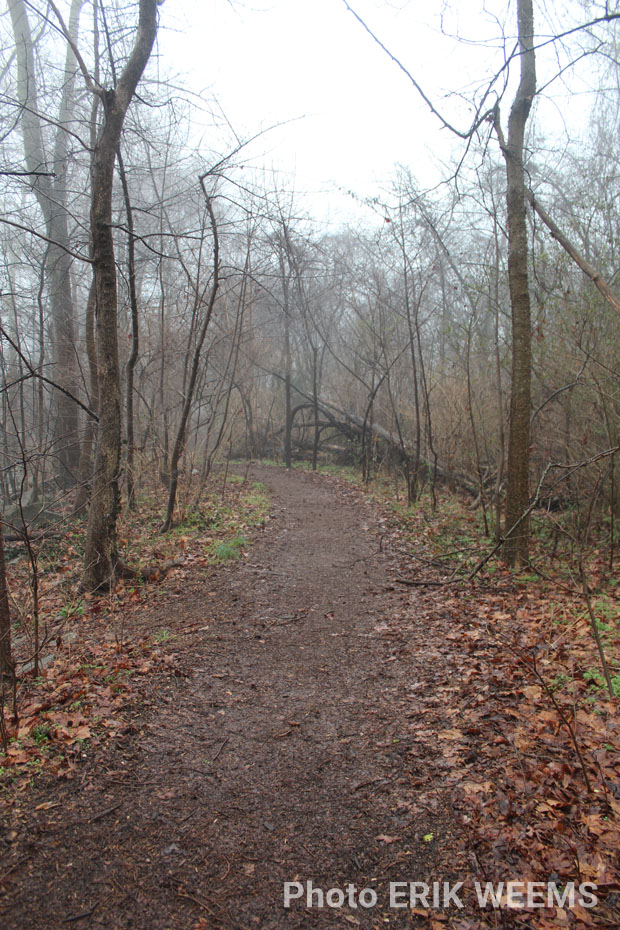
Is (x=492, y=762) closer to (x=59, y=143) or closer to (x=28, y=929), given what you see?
(x=28, y=929)

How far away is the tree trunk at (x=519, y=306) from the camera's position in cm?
670

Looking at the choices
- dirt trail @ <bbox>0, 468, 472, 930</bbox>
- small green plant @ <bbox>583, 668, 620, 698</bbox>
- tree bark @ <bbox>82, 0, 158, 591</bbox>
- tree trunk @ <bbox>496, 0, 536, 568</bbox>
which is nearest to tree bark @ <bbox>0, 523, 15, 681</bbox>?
dirt trail @ <bbox>0, 468, 472, 930</bbox>

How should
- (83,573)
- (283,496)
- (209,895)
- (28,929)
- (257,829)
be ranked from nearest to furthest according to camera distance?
(28,929)
(209,895)
(257,829)
(83,573)
(283,496)

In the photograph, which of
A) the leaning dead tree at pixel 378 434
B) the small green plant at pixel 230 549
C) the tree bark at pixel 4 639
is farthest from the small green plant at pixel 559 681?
the leaning dead tree at pixel 378 434

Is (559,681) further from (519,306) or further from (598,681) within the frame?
(519,306)

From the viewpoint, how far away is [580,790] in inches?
113

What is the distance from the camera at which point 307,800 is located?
10.0 ft

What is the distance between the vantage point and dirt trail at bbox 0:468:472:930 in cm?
236

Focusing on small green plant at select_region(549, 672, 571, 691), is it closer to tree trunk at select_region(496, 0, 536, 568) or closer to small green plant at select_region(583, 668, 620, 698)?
small green plant at select_region(583, 668, 620, 698)

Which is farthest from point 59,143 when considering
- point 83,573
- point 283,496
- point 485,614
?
point 485,614

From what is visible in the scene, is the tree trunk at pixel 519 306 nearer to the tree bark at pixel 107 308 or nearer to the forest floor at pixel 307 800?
the forest floor at pixel 307 800

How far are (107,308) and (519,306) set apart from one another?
194 inches

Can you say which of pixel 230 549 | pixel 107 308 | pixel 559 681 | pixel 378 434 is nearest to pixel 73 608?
pixel 230 549

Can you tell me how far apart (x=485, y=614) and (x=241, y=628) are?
2.55 metres
